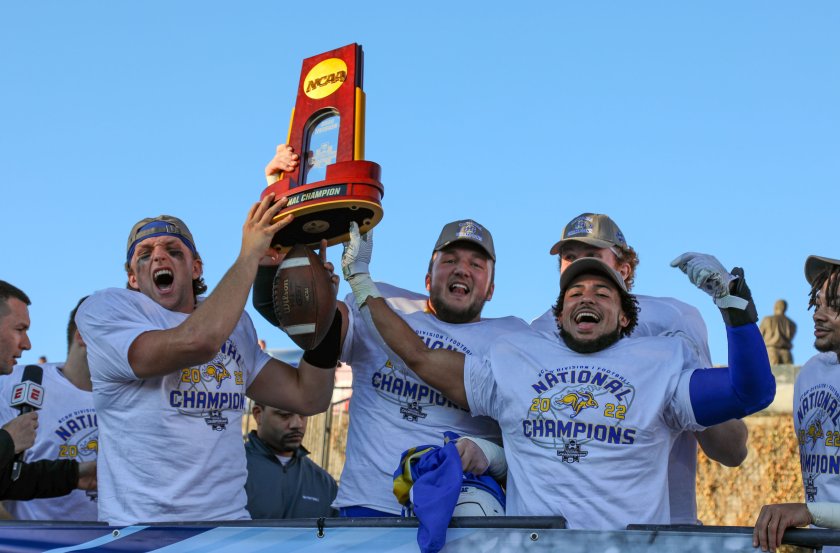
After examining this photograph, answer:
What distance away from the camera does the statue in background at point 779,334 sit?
557 inches

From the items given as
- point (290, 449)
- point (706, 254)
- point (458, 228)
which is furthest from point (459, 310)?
point (290, 449)

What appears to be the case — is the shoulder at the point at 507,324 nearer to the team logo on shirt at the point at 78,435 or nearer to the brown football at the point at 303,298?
the brown football at the point at 303,298

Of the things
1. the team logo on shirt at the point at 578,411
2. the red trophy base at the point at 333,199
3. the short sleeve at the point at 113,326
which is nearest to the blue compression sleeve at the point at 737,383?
the team logo on shirt at the point at 578,411

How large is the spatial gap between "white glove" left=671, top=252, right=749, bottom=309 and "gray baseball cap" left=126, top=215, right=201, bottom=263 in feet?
6.90

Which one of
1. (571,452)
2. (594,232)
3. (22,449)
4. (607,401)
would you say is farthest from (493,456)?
(22,449)

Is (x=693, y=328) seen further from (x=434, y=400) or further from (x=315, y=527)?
(x=315, y=527)

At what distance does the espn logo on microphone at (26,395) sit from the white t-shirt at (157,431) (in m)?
0.39

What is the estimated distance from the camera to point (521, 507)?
3.60 m

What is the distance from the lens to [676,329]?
14.3 ft

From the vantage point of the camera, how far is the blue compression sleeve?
133 inches

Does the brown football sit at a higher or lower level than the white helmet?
higher

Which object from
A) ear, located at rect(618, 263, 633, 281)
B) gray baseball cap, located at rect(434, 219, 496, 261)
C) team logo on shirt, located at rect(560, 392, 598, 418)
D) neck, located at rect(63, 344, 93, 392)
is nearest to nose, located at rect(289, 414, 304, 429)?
neck, located at rect(63, 344, 93, 392)

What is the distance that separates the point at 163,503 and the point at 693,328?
225 cm

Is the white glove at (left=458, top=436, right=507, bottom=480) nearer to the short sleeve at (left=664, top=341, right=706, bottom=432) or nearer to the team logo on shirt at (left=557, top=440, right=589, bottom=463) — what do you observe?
the team logo on shirt at (left=557, top=440, right=589, bottom=463)
